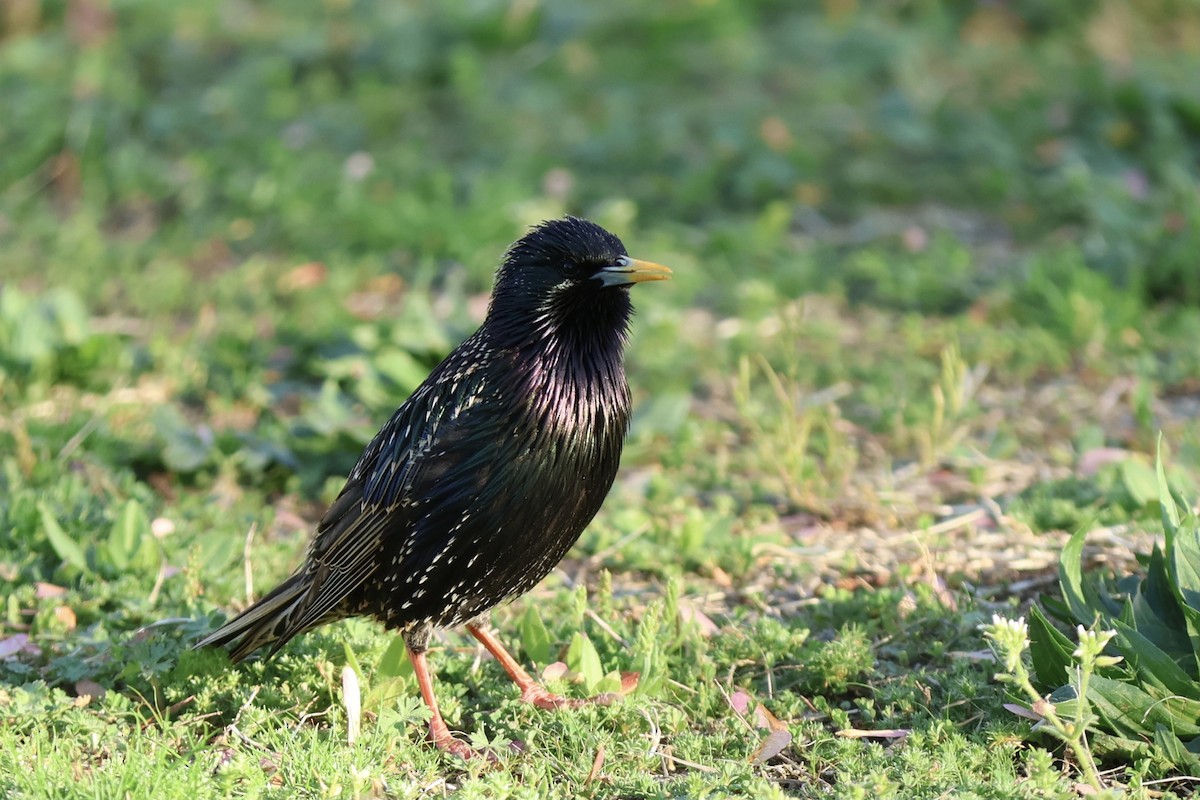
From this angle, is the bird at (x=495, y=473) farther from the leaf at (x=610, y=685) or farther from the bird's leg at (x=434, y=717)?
the leaf at (x=610, y=685)

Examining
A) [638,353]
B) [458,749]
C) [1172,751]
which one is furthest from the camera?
[638,353]

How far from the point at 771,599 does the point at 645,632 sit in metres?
0.82

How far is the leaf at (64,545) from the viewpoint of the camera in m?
4.38

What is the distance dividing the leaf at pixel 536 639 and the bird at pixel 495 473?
0.08 meters

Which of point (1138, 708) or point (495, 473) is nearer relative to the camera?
point (1138, 708)

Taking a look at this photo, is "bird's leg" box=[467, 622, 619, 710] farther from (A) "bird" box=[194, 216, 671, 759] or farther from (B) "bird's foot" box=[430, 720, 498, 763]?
A: (B) "bird's foot" box=[430, 720, 498, 763]

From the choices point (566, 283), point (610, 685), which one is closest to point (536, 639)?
point (610, 685)

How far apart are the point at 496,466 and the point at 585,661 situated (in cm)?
65

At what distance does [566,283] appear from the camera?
384 centimetres

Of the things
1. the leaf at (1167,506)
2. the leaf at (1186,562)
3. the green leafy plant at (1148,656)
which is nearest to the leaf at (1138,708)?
the green leafy plant at (1148,656)

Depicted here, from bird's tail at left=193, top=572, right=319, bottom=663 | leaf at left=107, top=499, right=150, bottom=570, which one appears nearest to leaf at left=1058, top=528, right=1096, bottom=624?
bird's tail at left=193, top=572, right=319, bottom=663

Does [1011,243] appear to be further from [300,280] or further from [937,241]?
[300,280]

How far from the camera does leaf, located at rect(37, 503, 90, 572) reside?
4.38 metres

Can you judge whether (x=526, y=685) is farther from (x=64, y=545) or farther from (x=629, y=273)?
(x=64, y=545)
